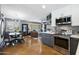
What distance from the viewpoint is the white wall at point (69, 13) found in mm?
2287

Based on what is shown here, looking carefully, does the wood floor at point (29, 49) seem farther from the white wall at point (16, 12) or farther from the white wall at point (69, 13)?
the white wall at point (69, 13)

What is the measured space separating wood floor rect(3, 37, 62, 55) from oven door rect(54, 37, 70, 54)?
0.15 metres

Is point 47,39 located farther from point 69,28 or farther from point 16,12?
point 16,12

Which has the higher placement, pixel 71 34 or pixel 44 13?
pixel 44 13

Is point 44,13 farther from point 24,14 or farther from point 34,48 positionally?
point 34,48

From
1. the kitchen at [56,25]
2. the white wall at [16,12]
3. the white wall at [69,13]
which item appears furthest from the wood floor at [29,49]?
→ the white wall at [69,13]

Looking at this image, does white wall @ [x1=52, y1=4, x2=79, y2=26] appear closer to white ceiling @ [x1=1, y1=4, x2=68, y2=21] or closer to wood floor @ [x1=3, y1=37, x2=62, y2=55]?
white ceiling @ [x1=1, y1=4, x2=68, y2=21]

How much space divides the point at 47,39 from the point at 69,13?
885 millimetres

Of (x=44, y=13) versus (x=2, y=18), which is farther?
(x=44, y=13)

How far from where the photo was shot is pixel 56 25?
2.47m

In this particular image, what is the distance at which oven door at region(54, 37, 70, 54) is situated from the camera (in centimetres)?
241
